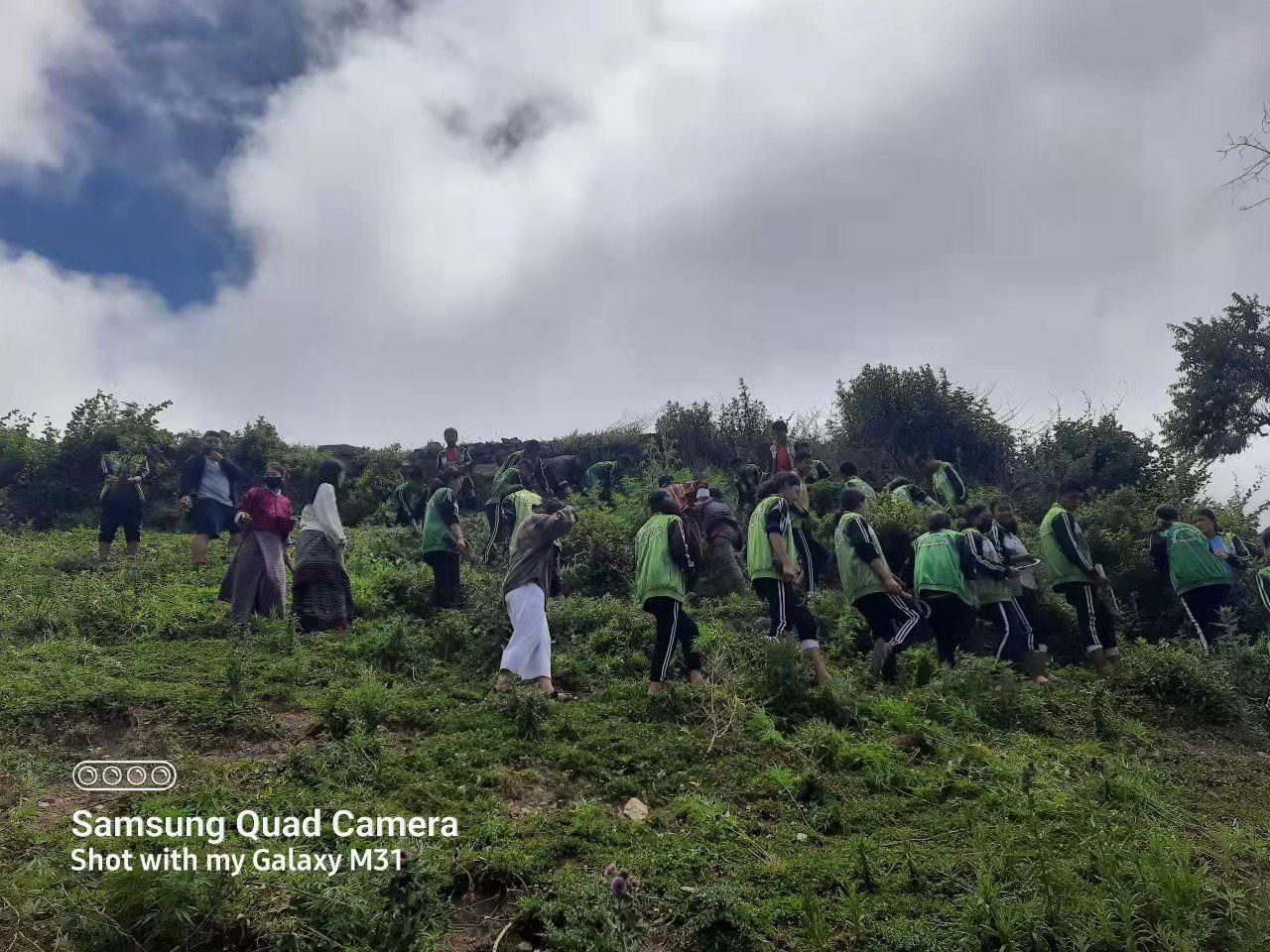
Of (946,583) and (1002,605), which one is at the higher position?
(946,583)

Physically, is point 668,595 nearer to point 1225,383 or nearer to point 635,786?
point 635,786

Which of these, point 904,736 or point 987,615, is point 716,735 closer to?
point 904,736

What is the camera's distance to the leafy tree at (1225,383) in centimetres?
1784

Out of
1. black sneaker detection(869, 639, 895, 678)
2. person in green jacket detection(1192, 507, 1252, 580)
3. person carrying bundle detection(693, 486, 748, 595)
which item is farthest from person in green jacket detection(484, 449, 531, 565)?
person in green jacket detection(1192, 507, 1252, 580)

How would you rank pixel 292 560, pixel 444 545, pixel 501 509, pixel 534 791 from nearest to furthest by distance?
1. pixel 534 791
2. pixel 292 560
3. pixel 444 545
4. pixel 501 509

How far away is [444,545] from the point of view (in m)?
9.64

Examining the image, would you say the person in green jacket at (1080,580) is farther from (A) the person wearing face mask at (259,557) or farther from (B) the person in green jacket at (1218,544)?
(A) the person wearing face mask at (259,557)

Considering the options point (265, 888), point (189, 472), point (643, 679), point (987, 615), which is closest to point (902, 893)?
point (265, 888)

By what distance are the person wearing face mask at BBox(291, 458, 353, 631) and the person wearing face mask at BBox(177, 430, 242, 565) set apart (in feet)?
11.4

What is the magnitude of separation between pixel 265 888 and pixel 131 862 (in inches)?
20.2

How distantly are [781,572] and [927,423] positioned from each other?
1136cm

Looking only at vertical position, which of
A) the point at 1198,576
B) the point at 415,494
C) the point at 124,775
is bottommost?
the point at 124,775

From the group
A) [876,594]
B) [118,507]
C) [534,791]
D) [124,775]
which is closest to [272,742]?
[124,775]

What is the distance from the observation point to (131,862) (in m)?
3.39
